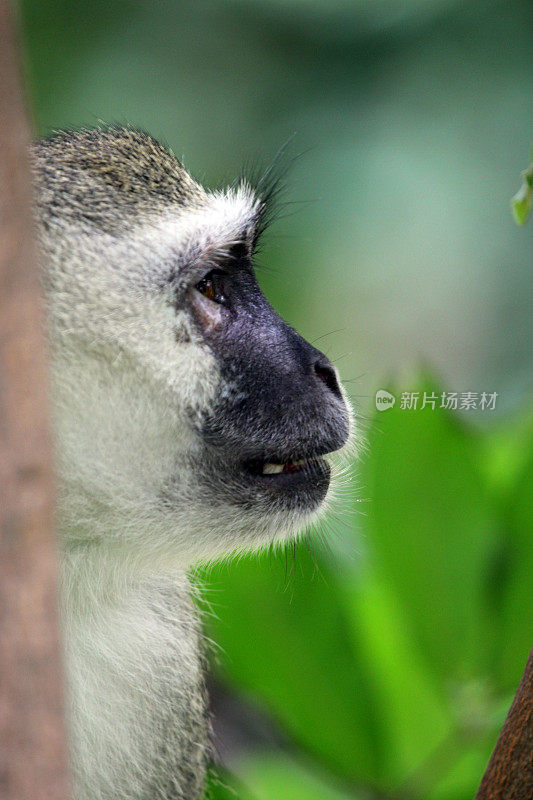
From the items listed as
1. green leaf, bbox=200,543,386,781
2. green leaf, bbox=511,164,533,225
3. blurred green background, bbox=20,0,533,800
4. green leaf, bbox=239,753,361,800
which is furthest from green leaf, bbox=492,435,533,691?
green leaf, bbox=511,164,533,225

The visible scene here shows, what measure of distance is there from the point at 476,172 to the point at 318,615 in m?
3.59

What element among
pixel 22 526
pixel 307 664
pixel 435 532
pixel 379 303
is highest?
pixel 22 526

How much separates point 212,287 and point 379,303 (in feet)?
11.2

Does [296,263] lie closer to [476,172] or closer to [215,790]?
[476,172]

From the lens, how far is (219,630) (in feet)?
7.50


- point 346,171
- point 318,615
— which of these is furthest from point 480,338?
point 318,615

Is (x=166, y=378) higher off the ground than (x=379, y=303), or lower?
higher

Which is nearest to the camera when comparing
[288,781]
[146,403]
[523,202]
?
[523,202]

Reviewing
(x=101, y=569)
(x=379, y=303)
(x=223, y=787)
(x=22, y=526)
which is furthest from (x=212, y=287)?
(x=379, y=303)

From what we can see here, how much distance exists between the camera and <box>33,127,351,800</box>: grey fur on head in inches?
54.9

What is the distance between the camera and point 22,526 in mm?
661

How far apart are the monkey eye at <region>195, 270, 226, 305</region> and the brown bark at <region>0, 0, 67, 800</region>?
852mm

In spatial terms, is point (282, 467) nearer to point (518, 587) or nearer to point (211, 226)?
point (211, 226)

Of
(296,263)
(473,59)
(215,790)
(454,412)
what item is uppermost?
(473,59)
